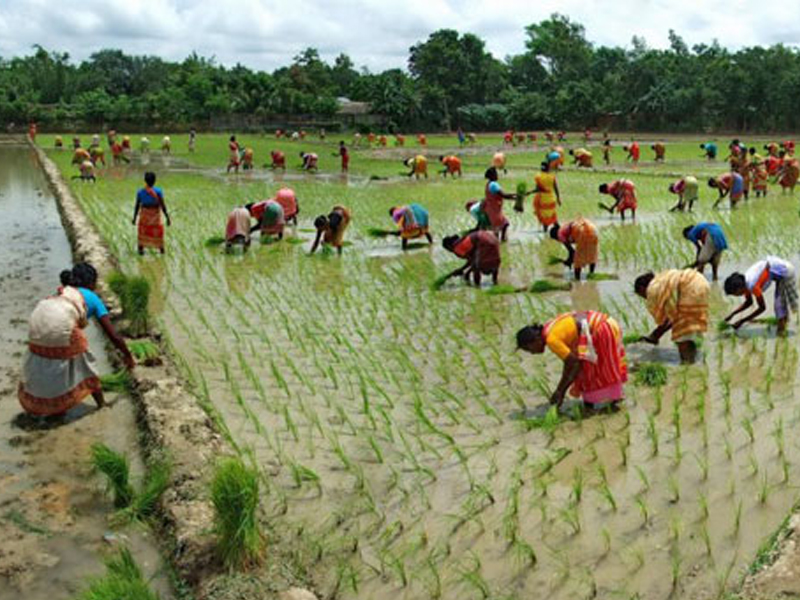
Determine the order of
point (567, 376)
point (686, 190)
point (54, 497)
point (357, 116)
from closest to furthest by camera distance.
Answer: point (54, 497), point (567, 376), point (686, 190), point (357, 116)

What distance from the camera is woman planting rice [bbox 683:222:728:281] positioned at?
30.1ft

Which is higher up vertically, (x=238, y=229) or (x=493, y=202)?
(x=493, y=202)

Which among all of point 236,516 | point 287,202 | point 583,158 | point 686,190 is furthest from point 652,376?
point 583,158

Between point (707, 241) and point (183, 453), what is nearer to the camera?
point (183, 453)

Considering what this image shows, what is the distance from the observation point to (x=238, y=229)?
11914 mm

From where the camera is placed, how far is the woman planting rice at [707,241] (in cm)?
919

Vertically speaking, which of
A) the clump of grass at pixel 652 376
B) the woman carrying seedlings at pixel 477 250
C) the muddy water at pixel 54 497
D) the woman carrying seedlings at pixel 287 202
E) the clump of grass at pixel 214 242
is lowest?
the muddy water at pixel 54 497

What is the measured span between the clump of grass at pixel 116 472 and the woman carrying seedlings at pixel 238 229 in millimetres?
7416

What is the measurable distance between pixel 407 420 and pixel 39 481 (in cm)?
236

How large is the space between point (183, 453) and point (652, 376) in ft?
11.3

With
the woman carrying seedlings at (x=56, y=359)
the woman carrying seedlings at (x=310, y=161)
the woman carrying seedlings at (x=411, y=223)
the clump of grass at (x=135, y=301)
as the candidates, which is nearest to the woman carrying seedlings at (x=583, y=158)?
the woman carrying seedlings at (x=310, y=161)

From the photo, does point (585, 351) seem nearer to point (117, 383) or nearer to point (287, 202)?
point (117, 383)

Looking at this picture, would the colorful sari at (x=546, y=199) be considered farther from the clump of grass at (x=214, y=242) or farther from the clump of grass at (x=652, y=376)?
the clump of grass at (x=652, y=376)

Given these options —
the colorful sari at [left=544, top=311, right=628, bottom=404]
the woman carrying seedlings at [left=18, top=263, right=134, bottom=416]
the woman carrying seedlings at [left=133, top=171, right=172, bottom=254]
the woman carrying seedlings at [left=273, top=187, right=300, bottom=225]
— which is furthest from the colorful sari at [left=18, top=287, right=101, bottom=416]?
the woman carrying seedlings at [left=273, top=187, right=300, bottom=225]
